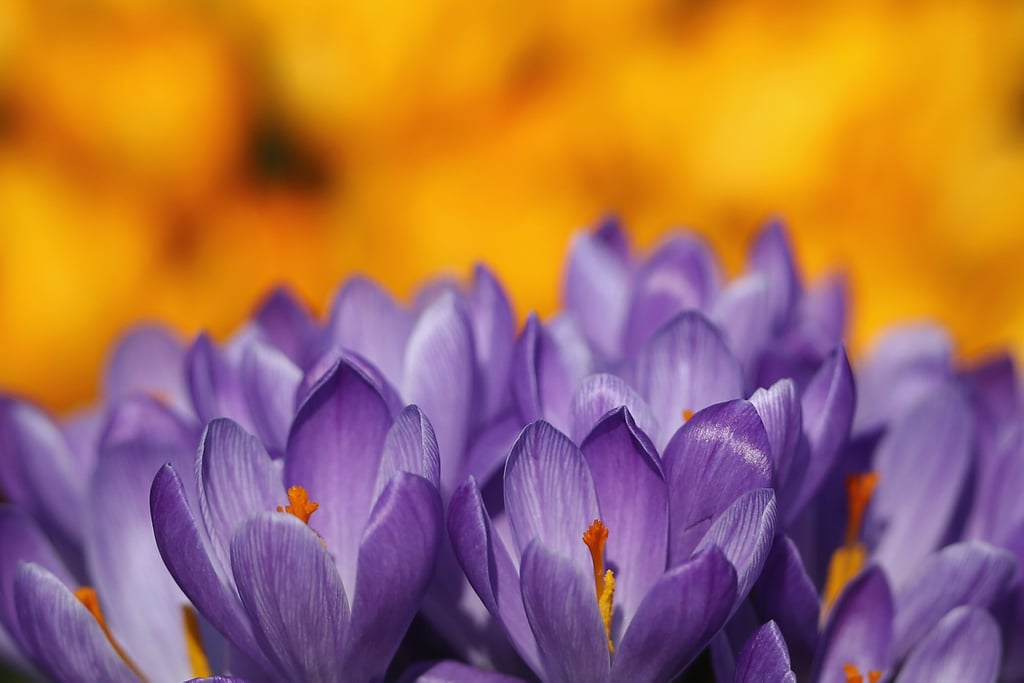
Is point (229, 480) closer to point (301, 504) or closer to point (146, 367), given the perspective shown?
point (301, 504)

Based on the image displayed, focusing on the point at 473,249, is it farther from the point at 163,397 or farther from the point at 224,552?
the point at 224,552

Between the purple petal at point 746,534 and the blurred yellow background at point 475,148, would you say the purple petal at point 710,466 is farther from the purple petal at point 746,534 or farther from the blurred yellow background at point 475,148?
the blurred yellow background at point 475,148

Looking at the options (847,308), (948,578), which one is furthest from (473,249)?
(948,578)

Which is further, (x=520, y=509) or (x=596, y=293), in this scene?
(x=596, y=293)

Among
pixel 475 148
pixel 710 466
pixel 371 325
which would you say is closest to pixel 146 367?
pixel 371 325

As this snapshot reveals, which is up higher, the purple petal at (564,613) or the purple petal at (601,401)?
the purple petal at (601,401)

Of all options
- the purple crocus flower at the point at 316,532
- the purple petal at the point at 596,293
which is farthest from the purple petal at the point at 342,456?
the purple petal at the point at 596,293
